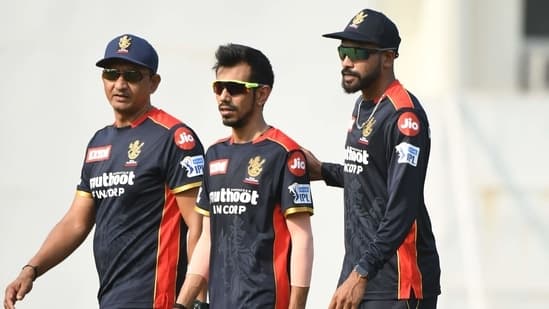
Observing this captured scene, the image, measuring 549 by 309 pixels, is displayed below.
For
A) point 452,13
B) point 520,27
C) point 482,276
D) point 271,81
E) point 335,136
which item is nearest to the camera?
point 271,81

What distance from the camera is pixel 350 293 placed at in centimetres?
621

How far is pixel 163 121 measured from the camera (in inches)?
285

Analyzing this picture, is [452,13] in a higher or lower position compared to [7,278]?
higher

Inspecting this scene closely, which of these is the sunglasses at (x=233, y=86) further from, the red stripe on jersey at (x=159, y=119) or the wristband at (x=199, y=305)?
the wristband at (x=199, y=305)

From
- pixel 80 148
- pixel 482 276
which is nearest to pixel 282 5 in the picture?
pixel 80 148

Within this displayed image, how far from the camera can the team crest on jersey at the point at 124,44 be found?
23.7ft

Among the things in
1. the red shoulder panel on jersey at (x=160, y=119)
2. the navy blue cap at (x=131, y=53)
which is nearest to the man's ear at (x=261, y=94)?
the red shoulder panel on jersey at (x=160, y=119)

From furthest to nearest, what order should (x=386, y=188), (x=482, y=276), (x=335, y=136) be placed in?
1. (x=482, y=276)
2. (x=335, y=136)
3. (x=386, y=188)

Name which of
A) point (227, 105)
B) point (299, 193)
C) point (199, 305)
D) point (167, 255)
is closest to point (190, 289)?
point (199, 305)

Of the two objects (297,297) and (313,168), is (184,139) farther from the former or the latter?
(297,297)

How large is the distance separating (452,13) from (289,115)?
8.13 feet

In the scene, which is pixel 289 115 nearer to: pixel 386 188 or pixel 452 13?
pixel 452 13

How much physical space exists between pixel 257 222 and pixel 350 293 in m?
0.64

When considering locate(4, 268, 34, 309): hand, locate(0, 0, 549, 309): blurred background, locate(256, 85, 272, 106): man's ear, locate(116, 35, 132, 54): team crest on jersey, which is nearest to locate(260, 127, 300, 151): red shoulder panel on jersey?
locate(256, 85, 272, 106): man's ear
